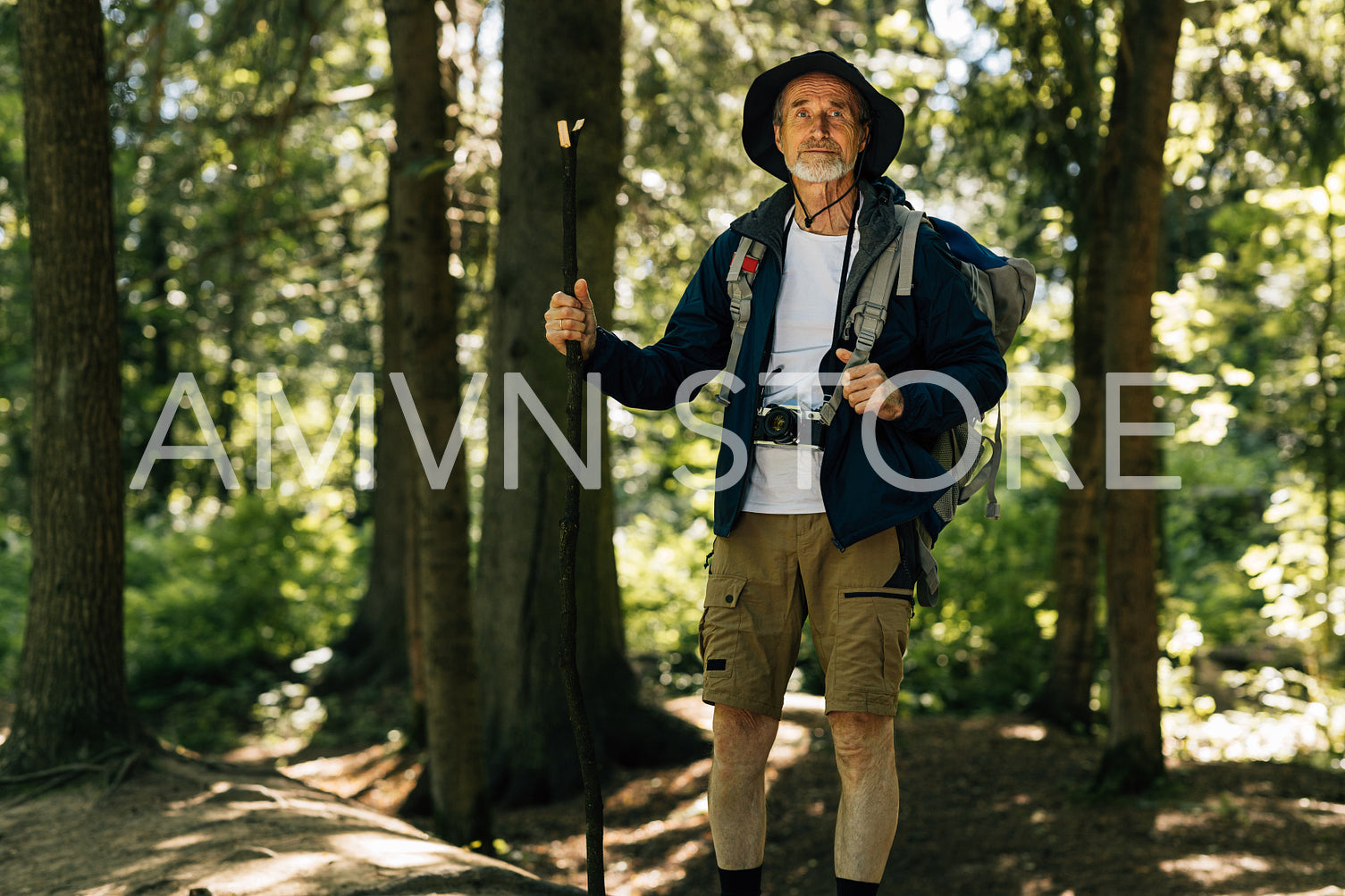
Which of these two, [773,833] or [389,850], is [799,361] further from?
[773,833]

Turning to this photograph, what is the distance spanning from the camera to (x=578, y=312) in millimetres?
2836

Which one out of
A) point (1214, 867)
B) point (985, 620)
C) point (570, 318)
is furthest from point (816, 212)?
point (985, 620)

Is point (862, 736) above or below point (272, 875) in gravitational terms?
above

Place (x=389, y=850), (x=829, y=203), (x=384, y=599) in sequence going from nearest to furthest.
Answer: (x=829, y=203)
(x=389, y=850)
(x=384, y=599)

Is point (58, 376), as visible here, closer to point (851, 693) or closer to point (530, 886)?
point (530, 886)

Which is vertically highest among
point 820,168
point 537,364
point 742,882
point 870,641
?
point 820,168

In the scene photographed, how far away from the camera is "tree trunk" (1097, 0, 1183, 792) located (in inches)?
241

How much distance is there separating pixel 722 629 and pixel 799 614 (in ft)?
0.73

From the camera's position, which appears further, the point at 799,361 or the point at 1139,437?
the point at 1139,437

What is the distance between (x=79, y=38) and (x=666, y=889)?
16.4ft

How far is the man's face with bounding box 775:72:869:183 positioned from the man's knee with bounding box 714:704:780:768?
1.51m

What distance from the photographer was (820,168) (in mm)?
3098

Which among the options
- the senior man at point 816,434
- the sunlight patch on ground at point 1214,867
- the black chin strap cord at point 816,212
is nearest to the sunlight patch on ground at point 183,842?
the senior man at point 816,434

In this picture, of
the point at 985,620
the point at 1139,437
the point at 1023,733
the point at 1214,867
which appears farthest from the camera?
the point at 985,620
